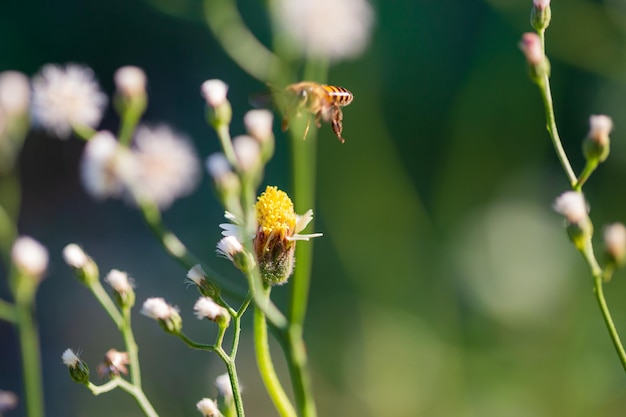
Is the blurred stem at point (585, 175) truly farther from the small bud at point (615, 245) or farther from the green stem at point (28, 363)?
the green stem at point (28, 363)

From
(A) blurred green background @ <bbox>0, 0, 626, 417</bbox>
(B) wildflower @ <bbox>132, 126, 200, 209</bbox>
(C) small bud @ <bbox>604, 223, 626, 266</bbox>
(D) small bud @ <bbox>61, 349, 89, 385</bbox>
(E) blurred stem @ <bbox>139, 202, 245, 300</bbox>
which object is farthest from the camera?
(A) blurred green background @ <bbox>0, 0, 626, 417</bbox>

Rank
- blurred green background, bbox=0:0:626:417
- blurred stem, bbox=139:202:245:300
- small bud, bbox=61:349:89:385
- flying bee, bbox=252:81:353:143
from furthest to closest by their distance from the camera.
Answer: blurred green background, bbox=0:0:626:417, flying bee, bbox=252:81:353:143, blurred stem, bbox=139:202:245:300, small bud, bbox=61:349:89:385

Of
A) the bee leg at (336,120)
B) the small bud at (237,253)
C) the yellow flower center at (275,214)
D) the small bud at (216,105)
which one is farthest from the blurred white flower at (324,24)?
the small bud at (237,253)

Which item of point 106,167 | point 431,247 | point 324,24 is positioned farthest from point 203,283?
point 431,247

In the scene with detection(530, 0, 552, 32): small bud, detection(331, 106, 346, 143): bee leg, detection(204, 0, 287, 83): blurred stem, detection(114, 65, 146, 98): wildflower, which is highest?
detection(204, 0, 287, 83): blurred stem

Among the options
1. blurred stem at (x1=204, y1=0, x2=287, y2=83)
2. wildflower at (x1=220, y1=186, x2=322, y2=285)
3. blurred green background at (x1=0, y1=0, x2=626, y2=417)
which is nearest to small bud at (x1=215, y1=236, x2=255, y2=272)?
wildflower at (x1=220, y1=186, x2=322, y2=285)

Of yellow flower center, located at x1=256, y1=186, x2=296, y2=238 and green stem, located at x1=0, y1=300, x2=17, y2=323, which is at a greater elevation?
yellow flower center, located at x1=256, y1=186, x2=296, y2=238

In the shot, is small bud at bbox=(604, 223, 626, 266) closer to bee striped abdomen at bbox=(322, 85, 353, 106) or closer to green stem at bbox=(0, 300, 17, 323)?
bee striped abdomen at bbox=(322, 85, 353, 106)

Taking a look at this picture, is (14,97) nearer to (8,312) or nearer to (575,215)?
(8,312)
